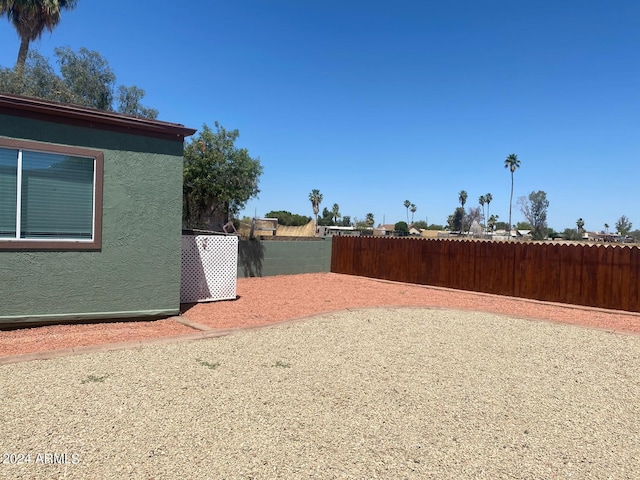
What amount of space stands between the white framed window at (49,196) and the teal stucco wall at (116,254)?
13cm

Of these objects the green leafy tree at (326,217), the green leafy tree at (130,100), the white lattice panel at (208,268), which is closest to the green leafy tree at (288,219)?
the green leafy tree at (326,217)

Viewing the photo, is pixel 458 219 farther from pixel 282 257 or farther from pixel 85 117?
pixel 85 117

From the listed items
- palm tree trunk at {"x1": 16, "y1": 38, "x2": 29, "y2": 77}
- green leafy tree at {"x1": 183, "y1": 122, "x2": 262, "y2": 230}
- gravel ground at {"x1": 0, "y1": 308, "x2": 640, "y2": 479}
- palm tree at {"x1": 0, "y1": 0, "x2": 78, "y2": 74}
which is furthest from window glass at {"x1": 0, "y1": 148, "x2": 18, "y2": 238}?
palm tree trunk at {"x1": 16, "y1": 38, "x2": 29, "y2": 77}

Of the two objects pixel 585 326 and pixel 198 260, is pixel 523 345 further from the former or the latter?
pixel 198 260

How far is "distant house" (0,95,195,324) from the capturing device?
20.7 feet

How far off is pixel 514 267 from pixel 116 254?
34.5 ft

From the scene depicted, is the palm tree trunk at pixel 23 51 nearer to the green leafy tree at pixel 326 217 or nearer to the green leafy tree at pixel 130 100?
the green leafy tree at pixel 130 100

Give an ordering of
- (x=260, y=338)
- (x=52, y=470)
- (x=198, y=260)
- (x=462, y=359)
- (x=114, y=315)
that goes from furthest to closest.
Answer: (x=198, y=260)
(x=114, y=315)
(x=260, y=338)
(x=462, y=359)
(x=52, y=470)

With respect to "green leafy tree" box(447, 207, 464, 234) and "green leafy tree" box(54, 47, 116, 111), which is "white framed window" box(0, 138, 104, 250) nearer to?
"green leafy tree" box(54, 47, 116, 111)

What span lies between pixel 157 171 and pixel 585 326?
8.95 m

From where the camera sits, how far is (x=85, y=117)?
6.72 meters

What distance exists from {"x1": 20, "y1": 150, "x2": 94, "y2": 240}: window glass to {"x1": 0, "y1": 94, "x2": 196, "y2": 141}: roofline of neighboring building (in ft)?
1.96

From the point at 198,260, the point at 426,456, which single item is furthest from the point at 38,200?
the point at 426,456

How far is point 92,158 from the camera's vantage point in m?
6.87
